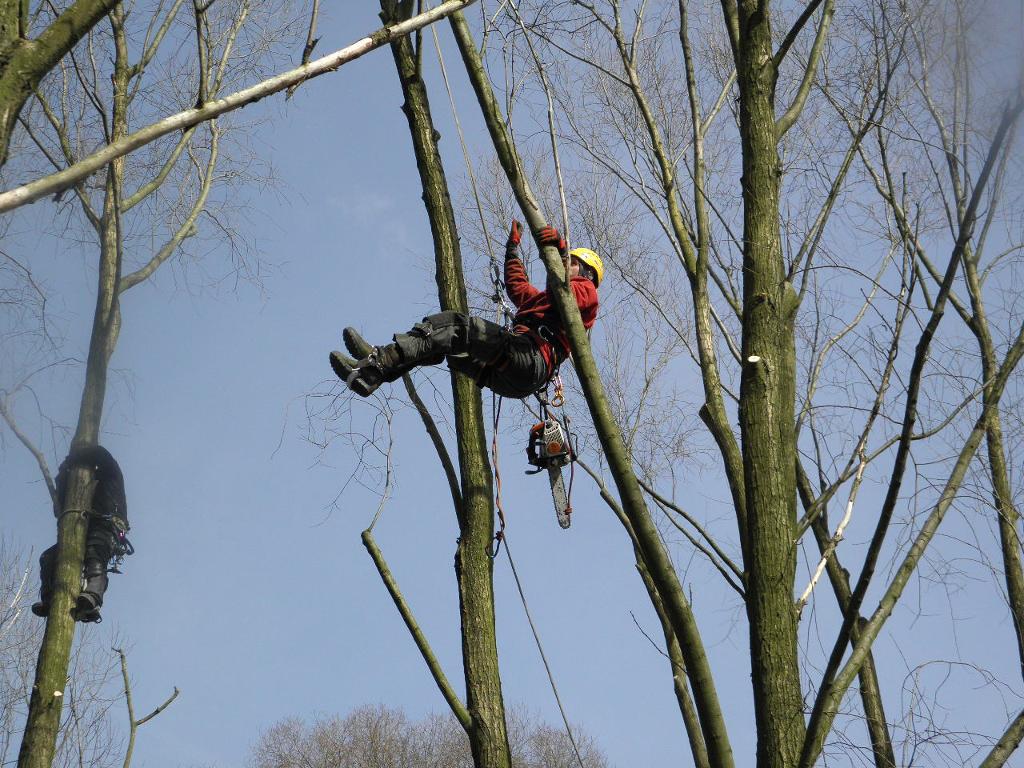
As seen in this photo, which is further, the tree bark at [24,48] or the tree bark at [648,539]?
the tree bark at [648,539]

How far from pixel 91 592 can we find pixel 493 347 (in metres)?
3.50

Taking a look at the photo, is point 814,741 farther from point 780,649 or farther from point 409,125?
point 409,125

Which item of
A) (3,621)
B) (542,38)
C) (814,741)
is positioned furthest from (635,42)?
(3,621)

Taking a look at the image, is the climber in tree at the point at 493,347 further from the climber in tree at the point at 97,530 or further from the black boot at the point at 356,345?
the climber in tree at the point at 97,530

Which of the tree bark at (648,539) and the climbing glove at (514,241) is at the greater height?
the climbing glove at (514,241)

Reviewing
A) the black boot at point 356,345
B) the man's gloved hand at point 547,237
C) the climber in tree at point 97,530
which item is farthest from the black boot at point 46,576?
the man's gloved hand at point 547,237

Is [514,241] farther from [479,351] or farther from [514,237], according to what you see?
[479,351]

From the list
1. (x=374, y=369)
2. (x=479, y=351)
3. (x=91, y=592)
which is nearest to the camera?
(x=374, y=369)

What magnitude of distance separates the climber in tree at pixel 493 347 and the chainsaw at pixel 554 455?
0.70 feet

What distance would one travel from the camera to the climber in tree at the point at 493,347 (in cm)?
488

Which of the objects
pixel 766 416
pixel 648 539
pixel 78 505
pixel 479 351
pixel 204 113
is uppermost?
pixel 78 505

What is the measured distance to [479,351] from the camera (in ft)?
17.0

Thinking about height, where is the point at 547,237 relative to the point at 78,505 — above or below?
below

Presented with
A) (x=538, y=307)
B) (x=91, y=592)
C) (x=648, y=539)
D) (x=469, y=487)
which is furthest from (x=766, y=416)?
(x=91, y=592)
